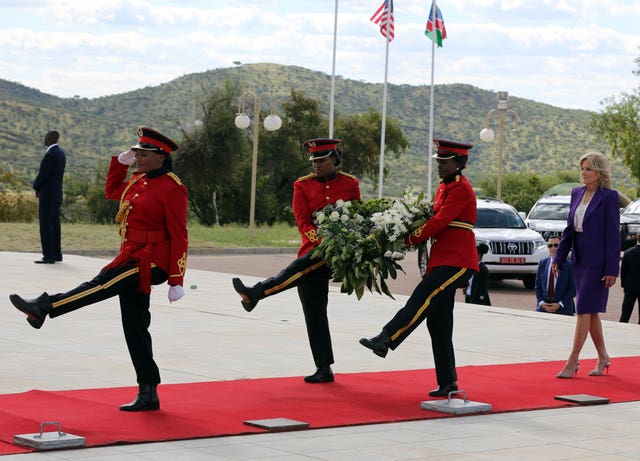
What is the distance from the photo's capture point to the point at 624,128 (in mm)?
65938

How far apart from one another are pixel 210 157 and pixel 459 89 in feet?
282

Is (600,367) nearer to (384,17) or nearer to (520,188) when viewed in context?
(384,17)

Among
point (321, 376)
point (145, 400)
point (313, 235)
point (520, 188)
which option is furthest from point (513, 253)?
point (520, 188)

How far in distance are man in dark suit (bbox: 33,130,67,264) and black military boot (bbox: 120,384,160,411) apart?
44.1 ft

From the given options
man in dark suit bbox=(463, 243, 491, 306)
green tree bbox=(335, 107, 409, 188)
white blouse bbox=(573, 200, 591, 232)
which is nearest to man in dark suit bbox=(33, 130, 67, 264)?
man in dark suit bbox=(463, 243, 491, 306)

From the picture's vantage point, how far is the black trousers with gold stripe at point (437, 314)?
962 cm

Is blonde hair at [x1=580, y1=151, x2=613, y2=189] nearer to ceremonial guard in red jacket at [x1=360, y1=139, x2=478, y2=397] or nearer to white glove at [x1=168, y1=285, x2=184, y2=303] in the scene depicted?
ceremonial guard in red jacket at [x1=360, y1=139, x2=478, y2=397]

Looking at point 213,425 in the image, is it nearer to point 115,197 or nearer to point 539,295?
point 115,197

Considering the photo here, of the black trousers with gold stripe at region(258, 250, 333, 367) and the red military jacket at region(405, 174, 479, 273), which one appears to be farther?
the black trousers with gold stripe at region(258, 250, 333, 367)

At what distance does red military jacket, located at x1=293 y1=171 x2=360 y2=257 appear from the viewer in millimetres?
10375

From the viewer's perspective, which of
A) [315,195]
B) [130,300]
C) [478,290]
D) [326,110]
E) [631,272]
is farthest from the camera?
[326,110]

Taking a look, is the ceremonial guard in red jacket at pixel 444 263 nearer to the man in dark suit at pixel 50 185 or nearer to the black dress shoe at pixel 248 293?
the black dress shoe at pixel 248 293

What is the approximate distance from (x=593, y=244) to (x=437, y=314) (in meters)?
1.94

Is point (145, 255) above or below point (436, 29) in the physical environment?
below
